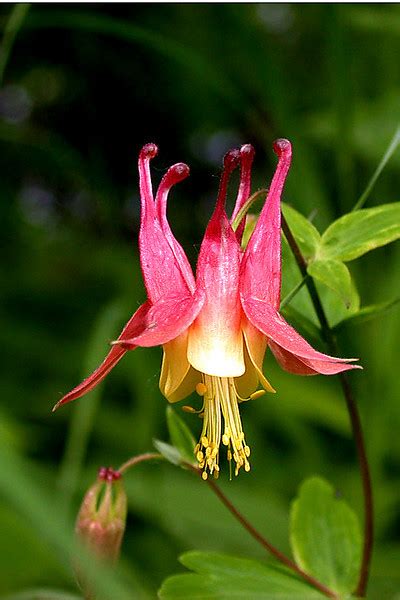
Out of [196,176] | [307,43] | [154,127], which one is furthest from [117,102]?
[307,43]

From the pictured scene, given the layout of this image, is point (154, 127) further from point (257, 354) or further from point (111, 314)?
point (257, 354)

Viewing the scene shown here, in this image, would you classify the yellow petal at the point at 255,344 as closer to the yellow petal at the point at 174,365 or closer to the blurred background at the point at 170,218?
the yellow petal at the point at 174,365

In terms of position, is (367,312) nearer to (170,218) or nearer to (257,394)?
(257,394)

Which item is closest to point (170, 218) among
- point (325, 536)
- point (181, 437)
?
point (325, 536)

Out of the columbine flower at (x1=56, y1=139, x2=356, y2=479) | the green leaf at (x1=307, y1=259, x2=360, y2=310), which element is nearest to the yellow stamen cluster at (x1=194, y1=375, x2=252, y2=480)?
the columbine flower at (x1=56, y1=139, x2=356, y2=479)

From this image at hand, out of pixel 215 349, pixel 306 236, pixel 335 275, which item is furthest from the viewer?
pixel 306 236

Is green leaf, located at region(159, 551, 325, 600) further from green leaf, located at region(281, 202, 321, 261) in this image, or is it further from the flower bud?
green leaf, located at region(281, 202, 321, 261)
